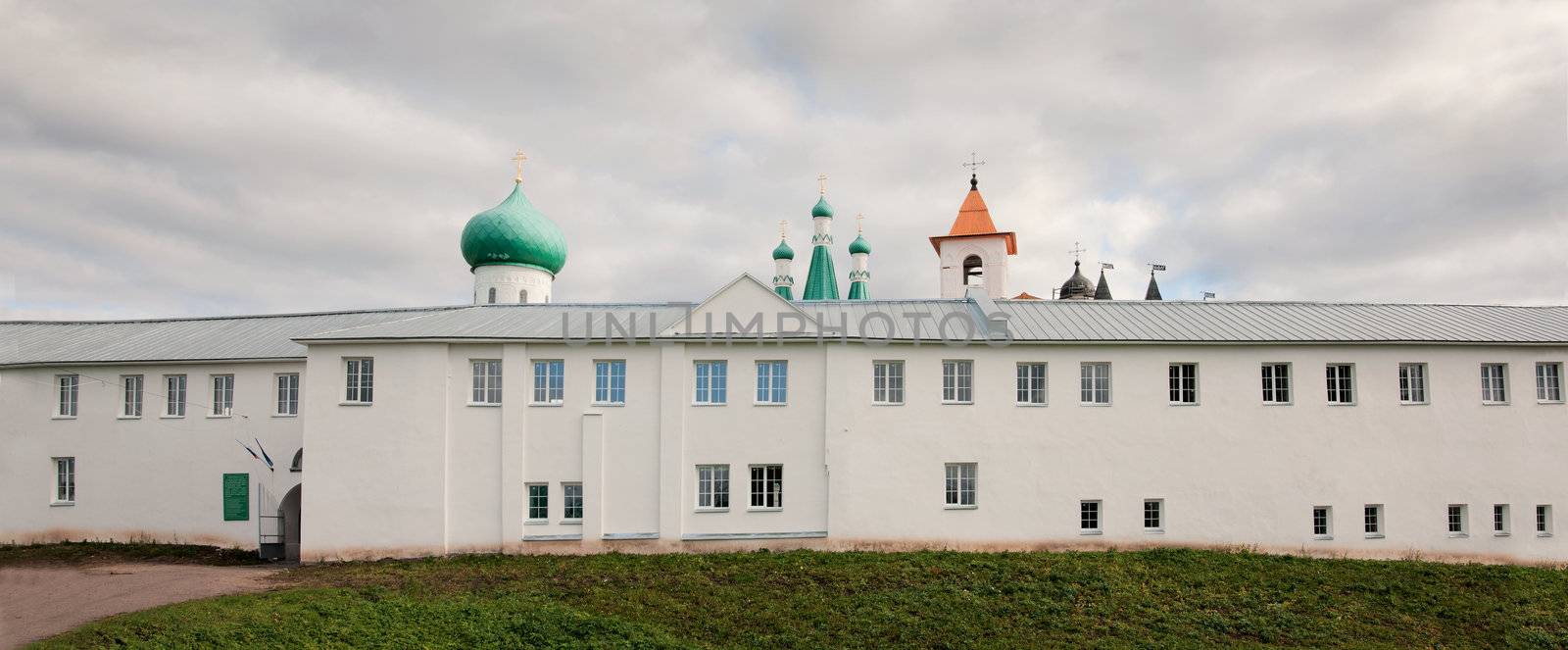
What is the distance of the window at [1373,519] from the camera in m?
23.8

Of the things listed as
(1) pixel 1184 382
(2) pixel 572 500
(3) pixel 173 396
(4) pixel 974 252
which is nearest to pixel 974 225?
(4) pixel 974 252

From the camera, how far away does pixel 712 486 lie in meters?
23.5

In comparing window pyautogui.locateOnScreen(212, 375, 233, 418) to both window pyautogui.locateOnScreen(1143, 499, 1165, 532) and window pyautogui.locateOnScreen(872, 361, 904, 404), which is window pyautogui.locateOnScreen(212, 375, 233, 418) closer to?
window pyautogui.locateOnScreen(872, 361, 904, 404)

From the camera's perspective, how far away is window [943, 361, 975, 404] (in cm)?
2420

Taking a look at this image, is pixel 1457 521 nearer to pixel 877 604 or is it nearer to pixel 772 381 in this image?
pixel 877 604

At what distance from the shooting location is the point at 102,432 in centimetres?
2658

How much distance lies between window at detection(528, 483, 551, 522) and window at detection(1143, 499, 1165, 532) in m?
16.0

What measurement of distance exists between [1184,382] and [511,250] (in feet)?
77.2

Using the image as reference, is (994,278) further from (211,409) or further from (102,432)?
(102,432)

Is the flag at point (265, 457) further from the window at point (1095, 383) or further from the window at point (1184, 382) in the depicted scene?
the window at point (1184, 382)

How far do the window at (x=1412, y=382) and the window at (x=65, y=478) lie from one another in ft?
127

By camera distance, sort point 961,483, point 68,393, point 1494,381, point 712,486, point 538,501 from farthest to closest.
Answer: point 68,393 → point 1494,381 → point 961,483 → point 712,486 → point 538,501

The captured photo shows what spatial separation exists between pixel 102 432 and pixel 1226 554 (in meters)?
32.3

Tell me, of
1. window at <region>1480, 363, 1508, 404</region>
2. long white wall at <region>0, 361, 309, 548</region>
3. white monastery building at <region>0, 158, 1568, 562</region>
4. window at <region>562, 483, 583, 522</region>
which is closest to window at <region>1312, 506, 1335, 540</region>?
white monastery building at <region>0, 158, 1568, 562</region>
